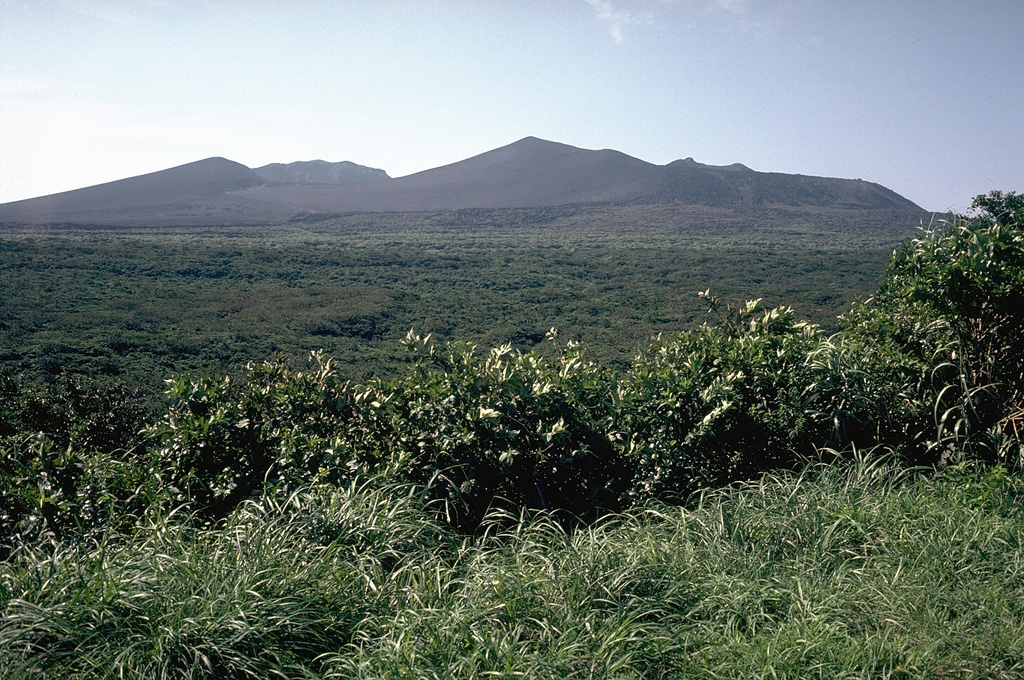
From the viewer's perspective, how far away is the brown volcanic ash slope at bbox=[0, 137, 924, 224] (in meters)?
89.2

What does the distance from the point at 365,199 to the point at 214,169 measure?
3090cm

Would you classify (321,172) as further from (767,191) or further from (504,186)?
(767,191)

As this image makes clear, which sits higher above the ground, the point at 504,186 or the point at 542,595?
the point at 504,186

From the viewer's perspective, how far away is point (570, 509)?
4223mm

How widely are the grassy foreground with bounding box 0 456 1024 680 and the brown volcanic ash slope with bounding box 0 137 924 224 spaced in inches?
3272

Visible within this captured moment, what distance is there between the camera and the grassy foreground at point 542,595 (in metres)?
2.35

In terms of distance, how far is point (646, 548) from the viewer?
124 inches

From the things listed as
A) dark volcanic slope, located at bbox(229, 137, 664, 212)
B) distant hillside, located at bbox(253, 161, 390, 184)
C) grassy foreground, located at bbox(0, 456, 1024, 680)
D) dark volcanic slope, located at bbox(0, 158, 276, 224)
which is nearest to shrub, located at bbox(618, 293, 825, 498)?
grassy foreground, located at bbox(0, 456, 1024, 680)

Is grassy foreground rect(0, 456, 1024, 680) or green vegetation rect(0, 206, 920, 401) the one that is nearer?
grassy foreground rect(0, 456, 1024, 680)

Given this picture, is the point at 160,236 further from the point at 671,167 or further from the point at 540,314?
the point at 671,167

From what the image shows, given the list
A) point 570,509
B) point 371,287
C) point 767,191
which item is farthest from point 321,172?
point 570,509

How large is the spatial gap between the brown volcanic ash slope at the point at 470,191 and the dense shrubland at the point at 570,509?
82.0 metres

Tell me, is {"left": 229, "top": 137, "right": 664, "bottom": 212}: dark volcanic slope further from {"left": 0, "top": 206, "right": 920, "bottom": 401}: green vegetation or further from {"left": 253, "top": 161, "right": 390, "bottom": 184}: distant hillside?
{"left": 253, "top": 161, "right": 390, "bottom": 184}: distant hillside

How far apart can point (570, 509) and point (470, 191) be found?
3927 inches
